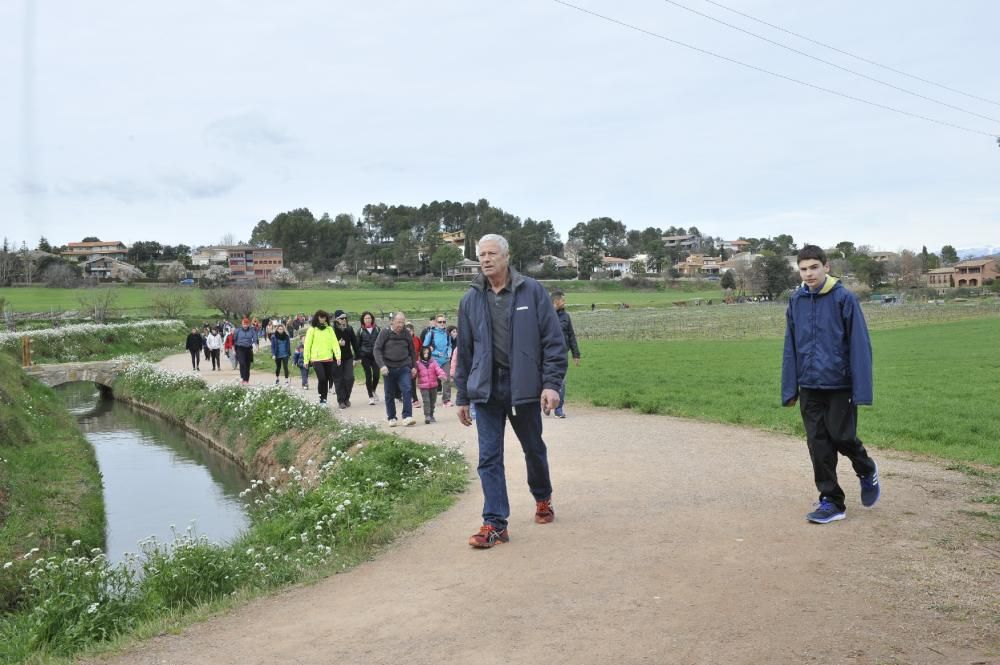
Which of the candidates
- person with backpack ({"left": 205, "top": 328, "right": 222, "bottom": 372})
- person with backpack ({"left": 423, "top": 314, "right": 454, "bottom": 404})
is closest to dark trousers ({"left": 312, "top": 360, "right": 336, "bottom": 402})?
person with backpack ({"left": 423, "top": 314, "right": 454, "bottom": 404})

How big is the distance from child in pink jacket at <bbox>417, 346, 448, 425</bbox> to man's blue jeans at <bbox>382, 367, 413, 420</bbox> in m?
0.24

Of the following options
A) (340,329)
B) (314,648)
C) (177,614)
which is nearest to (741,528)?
(314,648)

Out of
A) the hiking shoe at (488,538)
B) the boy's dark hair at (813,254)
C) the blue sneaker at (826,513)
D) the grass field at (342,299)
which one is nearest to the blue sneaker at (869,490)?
the blue sneaker at (826,513)

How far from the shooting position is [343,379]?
1766 cm

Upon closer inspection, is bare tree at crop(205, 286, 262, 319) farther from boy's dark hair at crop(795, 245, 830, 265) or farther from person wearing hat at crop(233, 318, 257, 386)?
boy's dark hair at crop(795, 245, 830, 265)

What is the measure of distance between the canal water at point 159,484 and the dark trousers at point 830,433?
647cm

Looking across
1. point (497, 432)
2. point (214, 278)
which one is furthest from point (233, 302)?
point (497, 432)

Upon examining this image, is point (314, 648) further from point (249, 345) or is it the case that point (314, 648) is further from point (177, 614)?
point (249, 345)

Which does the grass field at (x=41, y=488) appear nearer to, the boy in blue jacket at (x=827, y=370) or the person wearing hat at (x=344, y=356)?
the person wearing hat at (x=344, y=356)

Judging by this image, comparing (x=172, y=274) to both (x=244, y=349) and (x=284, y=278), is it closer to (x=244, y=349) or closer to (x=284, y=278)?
(x=284, y=278)

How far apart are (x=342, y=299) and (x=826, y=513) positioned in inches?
3703

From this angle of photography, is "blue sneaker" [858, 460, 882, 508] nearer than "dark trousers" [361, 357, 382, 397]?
Yes

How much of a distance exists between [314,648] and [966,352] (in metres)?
28.1

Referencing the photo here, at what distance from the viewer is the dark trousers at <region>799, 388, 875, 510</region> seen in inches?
250
